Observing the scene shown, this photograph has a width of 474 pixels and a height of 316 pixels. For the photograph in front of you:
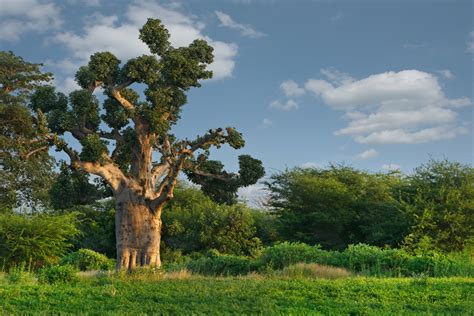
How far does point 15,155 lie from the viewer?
41594mm

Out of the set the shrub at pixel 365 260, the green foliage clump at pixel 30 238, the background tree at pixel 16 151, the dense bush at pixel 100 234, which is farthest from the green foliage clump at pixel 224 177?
the background tree at pixel 16 151

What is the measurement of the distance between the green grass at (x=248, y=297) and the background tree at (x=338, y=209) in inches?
644

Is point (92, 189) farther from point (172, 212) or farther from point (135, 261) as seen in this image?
point (172, 212)

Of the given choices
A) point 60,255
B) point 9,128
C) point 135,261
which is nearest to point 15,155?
point 9,128

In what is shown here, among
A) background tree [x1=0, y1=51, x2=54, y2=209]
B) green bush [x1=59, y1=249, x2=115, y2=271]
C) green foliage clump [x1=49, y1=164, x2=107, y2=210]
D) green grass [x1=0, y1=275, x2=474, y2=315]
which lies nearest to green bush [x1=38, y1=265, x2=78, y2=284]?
green grass [x1=0, y1=275, x2=474, y2=315]

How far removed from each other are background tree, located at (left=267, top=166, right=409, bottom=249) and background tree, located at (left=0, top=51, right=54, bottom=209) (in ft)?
59.4

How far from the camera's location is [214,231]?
30469 mm

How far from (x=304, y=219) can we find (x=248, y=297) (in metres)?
21.0

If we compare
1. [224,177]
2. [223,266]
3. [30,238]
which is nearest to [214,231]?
[224,177]

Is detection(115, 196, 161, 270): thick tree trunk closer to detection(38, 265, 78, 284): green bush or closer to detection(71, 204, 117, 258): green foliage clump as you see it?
detection(38, 265, 78, 284): green bush

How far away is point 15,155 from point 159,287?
32.2 m

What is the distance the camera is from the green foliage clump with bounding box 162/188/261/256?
29875mm

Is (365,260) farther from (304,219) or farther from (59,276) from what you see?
(304,219)

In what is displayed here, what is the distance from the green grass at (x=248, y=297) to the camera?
1043 cm
